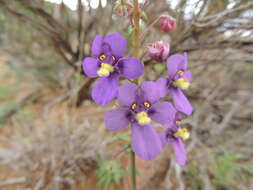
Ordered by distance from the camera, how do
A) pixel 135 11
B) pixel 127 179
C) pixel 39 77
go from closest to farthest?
pixel 135 11 < pixel 127 179 < pixel 39 77

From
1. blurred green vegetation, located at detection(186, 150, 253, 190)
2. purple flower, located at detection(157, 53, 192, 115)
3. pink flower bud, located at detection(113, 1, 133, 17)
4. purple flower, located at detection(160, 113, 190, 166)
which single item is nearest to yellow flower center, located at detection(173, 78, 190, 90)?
purple flower, located at detection(157, 53, 192, 115)

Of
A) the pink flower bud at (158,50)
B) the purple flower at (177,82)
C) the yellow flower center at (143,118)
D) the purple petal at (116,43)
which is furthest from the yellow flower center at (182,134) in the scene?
the purple petal at (116,43)

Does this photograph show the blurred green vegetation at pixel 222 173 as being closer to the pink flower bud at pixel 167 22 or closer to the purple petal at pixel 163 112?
the purple petal at pixel 163 112

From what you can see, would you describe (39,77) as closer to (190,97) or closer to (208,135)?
(190,97)

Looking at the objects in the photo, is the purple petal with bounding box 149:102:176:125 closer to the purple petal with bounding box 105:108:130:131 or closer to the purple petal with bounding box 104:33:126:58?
the purple petal with bounding box 105:108:130:131

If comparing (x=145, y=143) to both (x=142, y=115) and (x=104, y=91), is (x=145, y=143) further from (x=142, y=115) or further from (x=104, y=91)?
(x=104, y=91)

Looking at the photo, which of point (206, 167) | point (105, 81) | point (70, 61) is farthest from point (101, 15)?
point (206, 167)
